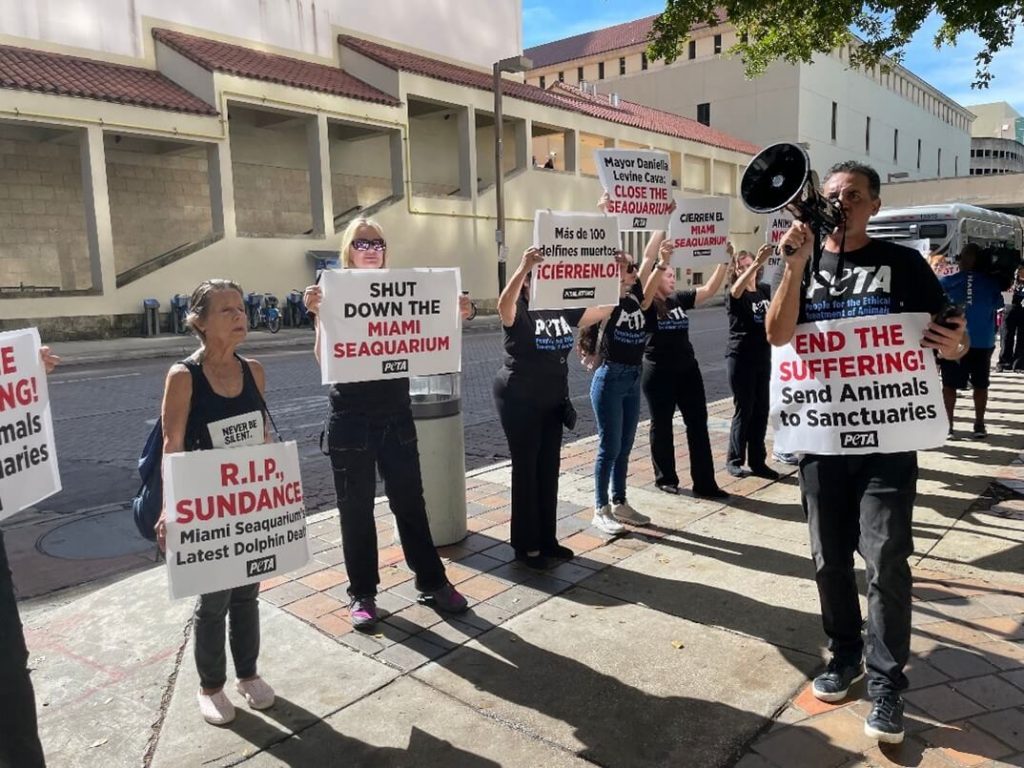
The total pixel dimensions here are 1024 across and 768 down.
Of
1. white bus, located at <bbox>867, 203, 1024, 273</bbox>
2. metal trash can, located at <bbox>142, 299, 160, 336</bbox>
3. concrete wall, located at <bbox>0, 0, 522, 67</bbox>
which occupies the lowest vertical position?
metal trash can, located at <bbox>142, 299, 160, 336</bbox>

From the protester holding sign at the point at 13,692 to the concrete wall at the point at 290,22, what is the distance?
23.9 meters

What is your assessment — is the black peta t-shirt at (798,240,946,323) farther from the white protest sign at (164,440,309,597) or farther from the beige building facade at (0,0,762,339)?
the beige building facade at (0,0,762,339)

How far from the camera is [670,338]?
6.00 m

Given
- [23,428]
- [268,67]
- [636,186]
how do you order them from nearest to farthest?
[23,428] → [636,186] → [268,67]

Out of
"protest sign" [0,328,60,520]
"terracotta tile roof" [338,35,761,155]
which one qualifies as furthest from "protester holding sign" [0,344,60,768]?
"terracotta tile roof" [338,35,761,155]

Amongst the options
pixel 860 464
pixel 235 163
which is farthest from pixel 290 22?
pixel 860 464

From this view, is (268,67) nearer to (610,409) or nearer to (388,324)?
(610,409)

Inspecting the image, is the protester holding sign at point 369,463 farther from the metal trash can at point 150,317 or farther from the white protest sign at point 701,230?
the metal trash can at point 150,317

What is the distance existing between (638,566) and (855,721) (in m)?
1.74

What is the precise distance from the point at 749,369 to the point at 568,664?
369 centimetres

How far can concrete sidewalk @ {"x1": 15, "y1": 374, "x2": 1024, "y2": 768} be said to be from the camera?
9.66 feet

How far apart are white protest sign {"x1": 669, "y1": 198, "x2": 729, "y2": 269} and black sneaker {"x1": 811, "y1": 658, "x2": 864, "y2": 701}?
12.1 ft

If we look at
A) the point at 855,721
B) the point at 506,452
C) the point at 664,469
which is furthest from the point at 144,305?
the point at 855,721

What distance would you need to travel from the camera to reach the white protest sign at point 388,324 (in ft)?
12.5
